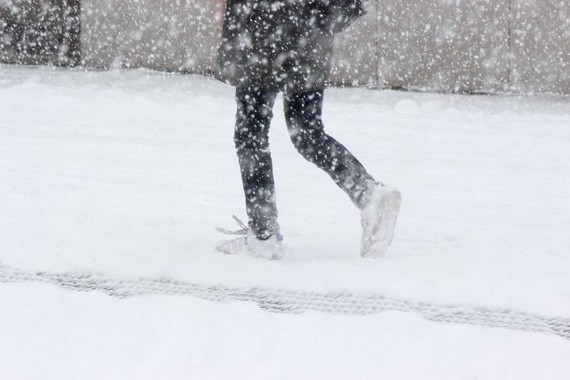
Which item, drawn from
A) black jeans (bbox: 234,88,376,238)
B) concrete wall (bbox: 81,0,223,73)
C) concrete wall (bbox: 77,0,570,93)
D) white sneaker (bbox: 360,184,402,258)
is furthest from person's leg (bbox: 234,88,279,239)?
concrete wall (bbox: 81,0,223,73)

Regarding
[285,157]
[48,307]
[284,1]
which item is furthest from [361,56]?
[48,307]

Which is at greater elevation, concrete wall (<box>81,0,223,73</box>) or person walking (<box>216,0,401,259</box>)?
person walking (<box>216,0,401,259</box>)

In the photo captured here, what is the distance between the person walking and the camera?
13.1 feet

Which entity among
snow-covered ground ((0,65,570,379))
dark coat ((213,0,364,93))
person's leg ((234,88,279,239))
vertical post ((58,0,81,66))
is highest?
dark coat ((213,0,364,93))

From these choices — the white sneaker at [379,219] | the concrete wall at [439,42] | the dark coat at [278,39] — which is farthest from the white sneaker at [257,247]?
the concrete wall at [439,42]

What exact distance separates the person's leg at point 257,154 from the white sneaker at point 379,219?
13.9 inches

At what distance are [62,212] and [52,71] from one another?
16.6ft

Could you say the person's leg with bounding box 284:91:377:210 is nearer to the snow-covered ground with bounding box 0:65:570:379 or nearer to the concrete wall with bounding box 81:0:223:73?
the snow-covered ground with bounding box 0:65:570:379

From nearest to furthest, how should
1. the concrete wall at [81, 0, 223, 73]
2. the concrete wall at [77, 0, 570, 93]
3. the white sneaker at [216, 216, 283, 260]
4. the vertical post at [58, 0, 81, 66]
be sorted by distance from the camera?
the white sneaker at [216, 216, 283, 260] < the concrete wall at [77, 0, 570, 93] < the concrete wall at [81, 0, 223, 73] < the vertical post at [58, 0, 81, 66]

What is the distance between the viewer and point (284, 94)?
4.10 meters

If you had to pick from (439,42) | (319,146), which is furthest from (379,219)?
(439,42)

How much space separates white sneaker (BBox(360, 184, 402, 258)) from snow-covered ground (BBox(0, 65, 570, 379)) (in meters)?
0.10

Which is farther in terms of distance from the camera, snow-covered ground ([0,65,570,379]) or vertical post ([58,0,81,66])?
vertical post ([58,0,81,66])

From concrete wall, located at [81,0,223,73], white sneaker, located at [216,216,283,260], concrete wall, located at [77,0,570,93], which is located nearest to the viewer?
white sneaker, located at [216,216,283,260]
